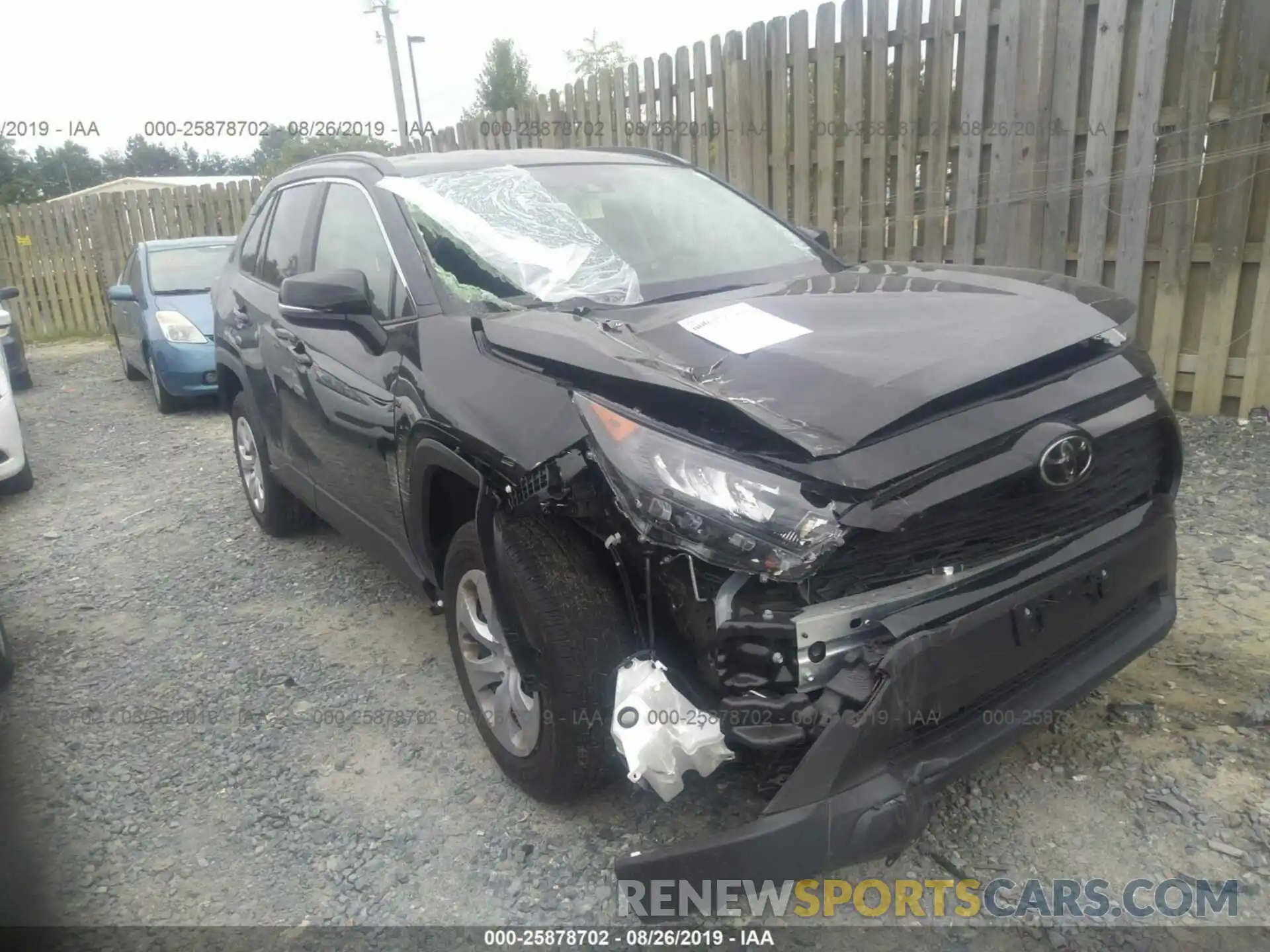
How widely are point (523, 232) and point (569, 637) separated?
1.52 meters

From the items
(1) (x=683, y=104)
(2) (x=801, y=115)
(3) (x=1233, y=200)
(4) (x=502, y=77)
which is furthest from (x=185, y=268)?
(4) (x=502, y=77)

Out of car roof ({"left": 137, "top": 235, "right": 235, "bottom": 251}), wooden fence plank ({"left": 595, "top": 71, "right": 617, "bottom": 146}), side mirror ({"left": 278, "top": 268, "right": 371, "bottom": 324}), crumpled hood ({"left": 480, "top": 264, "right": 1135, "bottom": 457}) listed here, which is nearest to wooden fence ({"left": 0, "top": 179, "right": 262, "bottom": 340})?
car roof ({"left": 137, "top": 235, "right": 235, "bottom": 251})

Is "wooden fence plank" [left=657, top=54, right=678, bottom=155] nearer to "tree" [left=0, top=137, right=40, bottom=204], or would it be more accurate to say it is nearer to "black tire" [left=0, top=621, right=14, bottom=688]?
"black tire" [left=0, top=621, right=14, bottom=688]

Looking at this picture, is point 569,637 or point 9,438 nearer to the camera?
point 569,637

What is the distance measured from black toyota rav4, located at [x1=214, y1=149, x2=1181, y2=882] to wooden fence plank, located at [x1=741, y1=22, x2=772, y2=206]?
3.91 metres

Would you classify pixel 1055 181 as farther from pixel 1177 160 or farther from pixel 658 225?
pixel 658 225

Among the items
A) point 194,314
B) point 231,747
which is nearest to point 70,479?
point 194,314

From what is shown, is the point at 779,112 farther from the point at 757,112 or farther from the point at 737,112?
the point at 737,112

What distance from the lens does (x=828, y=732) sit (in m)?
1.78

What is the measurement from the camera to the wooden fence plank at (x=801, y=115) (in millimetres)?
6113

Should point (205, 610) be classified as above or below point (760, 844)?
below

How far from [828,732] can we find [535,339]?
1.19 metres

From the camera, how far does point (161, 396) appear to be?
27.0ft

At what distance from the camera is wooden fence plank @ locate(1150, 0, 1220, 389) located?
468 centimetres
